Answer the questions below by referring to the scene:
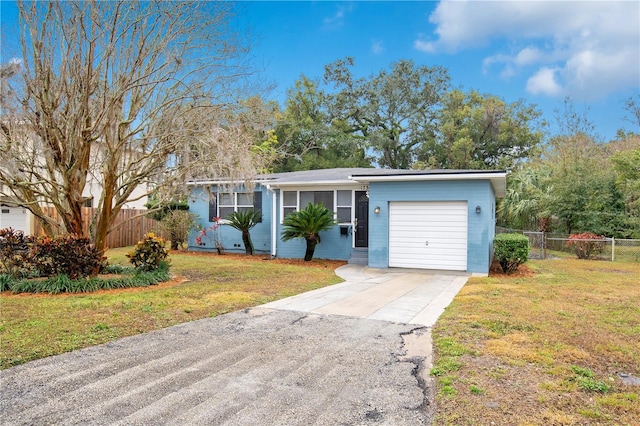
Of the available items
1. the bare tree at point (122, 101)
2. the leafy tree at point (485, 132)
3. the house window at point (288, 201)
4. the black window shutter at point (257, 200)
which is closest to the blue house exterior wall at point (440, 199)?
the house window at point (288, 201)

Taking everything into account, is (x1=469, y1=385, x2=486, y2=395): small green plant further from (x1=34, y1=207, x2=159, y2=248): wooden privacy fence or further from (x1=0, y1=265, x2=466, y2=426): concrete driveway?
(x1=34, y1=207, x2=159, y2=248): wooden privacy fence

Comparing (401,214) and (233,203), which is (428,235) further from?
(233,203)

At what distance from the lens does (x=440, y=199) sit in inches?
454

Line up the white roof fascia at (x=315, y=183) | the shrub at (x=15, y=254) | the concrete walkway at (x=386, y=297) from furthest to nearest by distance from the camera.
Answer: the white roof fascia at (x=315, y=183) → the shrub at (x=15, y=254) → the concrete walkway at (x=386, y=297)

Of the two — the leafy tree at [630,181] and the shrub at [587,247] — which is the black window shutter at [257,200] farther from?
the leafy tree at [630,181]

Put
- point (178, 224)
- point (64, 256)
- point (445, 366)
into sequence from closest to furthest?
point (445, 366)
point (64, 256)
point (178, 224)

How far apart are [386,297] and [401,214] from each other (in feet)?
15.5

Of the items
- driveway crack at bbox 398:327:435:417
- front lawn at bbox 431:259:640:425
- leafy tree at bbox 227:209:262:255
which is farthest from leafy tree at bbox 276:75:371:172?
driveway crack at bbox 398:327:435:417

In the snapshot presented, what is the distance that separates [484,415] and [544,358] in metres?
1.63

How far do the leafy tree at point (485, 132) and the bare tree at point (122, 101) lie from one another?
2120cm

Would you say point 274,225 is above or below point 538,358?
above

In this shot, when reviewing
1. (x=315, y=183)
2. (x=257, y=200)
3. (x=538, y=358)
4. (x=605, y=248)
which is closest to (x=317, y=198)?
(x=315, y=183)

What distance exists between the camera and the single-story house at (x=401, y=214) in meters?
11.3

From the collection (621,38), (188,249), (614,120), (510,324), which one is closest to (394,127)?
(614,120)
